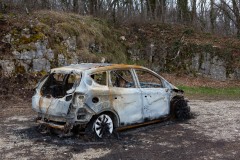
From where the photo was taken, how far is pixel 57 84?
26.7 ft

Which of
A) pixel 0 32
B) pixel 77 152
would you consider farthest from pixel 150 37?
pixel 77 152

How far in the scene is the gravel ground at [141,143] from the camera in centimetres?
640

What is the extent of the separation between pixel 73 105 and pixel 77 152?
3.39 feet

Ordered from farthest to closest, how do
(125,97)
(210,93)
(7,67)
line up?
(210,93), (7,67), (125,97)

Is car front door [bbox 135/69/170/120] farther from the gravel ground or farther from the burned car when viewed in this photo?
the gravel ground

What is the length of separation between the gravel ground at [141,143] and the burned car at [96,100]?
0.35m

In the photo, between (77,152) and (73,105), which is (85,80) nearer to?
(73,105)

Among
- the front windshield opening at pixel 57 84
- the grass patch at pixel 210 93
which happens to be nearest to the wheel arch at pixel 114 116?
the front windshield opening at pixel 57 84

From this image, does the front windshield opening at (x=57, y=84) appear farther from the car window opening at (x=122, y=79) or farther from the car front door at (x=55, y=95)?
the car window opening at (x=122, y=79)

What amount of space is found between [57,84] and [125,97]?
174cm

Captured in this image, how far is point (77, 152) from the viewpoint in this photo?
6.56 meters

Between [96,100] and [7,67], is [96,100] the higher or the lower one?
the lower one

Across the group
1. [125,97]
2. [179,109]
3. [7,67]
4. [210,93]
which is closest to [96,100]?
[125,97]

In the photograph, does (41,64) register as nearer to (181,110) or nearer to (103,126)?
(181,110)
